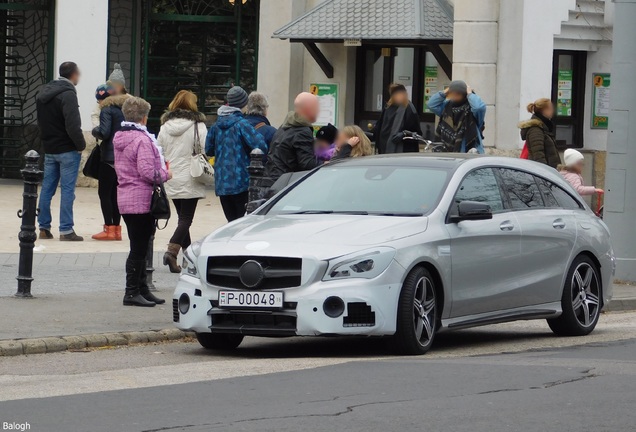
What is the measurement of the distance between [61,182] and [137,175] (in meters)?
5.45

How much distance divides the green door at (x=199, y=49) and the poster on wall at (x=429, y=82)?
11.6 feet

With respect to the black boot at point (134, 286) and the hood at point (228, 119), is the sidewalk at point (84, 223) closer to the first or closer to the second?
the black boot at point (134, 286)

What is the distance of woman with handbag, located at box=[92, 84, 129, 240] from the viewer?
56.3ft

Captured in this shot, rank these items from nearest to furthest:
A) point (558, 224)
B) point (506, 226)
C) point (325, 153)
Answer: point (506, 226) → point (558, 224) → point (325, 153)

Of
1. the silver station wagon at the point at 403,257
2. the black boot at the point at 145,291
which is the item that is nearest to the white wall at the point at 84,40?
the black boot at the point at 145,291

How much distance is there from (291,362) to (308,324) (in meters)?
0.29

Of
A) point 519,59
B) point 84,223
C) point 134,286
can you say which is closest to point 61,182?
point 84,223

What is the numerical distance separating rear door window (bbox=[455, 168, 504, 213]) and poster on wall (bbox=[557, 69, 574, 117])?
1342 centimetres

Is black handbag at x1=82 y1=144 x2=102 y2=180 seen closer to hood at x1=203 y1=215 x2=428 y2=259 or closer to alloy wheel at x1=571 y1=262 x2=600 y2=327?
hood at x1=203 y1=215 x2=428 y2=259

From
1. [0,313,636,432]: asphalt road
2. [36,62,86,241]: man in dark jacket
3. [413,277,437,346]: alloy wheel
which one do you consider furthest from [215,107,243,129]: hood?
[413,277,437,346]: alloy wheel

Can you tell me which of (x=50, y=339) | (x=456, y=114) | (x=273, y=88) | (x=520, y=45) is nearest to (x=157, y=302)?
(x=50, y=339)

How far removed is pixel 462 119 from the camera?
55.1ft

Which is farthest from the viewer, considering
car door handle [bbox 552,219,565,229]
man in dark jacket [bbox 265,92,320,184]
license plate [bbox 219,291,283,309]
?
man in dark jacket [bbox 265,92,320,184]

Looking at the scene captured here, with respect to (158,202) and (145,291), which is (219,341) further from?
(145,291)
